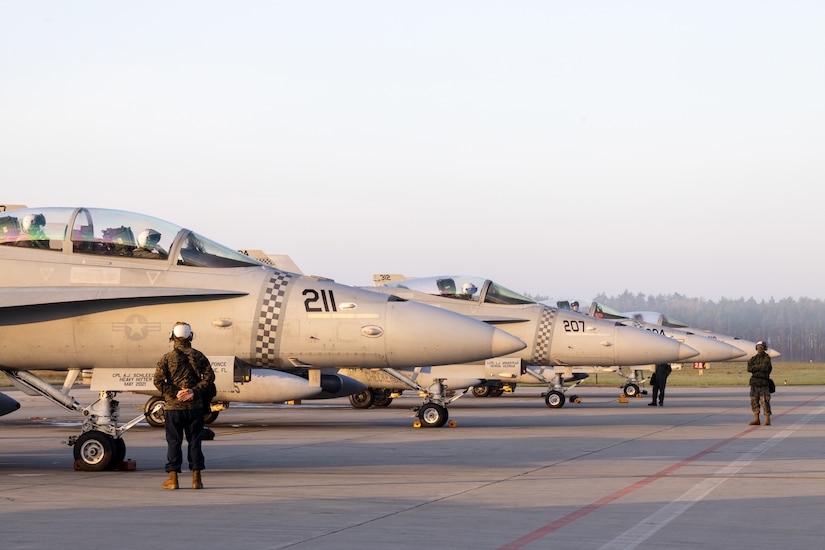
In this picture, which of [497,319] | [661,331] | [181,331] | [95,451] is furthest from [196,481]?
[661,331]

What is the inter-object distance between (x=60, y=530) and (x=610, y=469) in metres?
6.92

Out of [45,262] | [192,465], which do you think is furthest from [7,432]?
[192,465]

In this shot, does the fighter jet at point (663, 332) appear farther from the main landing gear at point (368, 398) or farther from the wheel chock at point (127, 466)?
the wheel chock at point (127, 466)

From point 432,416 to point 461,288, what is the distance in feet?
15.6

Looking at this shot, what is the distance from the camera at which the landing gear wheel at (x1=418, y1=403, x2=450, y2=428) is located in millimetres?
21203

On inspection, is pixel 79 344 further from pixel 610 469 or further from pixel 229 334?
pixel 610 469

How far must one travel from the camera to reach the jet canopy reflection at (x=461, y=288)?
25.3 meters

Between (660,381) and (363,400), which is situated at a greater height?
(660,381)

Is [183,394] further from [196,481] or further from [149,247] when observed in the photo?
[149,247]

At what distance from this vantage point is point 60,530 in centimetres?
845

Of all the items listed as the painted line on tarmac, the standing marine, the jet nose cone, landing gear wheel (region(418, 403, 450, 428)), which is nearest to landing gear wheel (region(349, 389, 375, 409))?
landing gear wheel (region(418, 403, 450, 428))

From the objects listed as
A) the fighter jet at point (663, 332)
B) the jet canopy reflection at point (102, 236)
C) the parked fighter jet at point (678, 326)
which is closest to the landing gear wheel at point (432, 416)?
the jet canopy reflection at point (102, 236)

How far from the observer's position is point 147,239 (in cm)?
1371

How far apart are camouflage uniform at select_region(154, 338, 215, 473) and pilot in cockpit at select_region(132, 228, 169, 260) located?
2.44 meters
